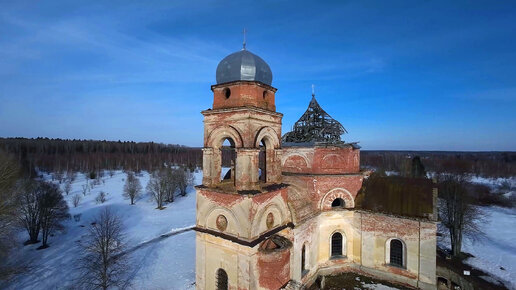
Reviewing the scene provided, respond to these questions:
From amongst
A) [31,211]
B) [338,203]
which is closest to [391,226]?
[338,203]

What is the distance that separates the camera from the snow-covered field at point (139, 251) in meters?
17.0

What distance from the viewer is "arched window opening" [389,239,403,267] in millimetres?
14766

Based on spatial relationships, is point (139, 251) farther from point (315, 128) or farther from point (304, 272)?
point (315, 128)

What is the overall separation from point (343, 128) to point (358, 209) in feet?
16.6

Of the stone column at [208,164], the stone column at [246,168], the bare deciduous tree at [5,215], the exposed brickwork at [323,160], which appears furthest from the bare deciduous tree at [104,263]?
the exposed brickwork at [323,160]

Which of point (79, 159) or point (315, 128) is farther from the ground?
point (315, 128)

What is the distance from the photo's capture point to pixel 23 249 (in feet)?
78.1

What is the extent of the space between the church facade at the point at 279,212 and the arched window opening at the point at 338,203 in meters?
0.06

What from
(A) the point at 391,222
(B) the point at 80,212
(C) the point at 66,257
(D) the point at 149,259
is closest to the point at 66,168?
(B) the point at 80,212

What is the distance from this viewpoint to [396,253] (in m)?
14.9

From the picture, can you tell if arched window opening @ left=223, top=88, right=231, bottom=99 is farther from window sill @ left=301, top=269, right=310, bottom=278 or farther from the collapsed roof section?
window sill @ left=301, top=269, right=310, bottom=278

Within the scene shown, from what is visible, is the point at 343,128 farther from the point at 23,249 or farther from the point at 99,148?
the point at 99,148

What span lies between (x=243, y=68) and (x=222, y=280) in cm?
916

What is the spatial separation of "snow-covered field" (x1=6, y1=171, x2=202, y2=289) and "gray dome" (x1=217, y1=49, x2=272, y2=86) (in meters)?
12.2
